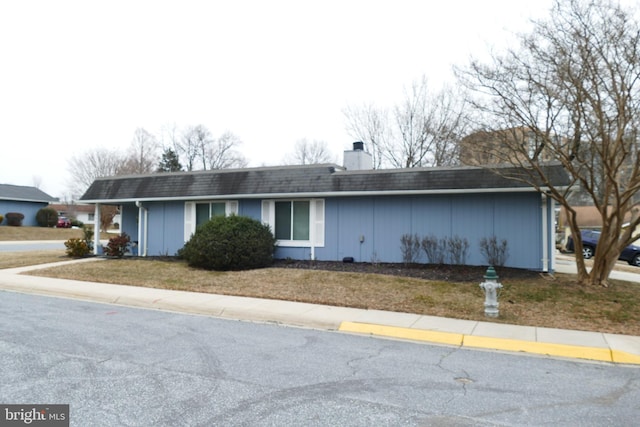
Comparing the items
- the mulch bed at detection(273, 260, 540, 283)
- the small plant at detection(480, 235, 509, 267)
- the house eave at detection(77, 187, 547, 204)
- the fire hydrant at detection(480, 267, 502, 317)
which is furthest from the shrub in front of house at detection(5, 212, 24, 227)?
the fire hydrant at detection(480, 267, 502, 317)

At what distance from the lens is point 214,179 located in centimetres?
1789

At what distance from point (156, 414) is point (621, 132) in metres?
10.3

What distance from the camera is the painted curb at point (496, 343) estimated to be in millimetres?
6844

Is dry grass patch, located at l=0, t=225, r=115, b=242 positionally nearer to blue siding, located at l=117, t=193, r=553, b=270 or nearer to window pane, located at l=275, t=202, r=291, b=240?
window pane, located at l=275, t=202, r=291, b=240

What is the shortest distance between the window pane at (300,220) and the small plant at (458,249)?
498 centimetres

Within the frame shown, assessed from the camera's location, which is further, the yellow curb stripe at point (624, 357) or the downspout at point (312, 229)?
the downspout at point (312, 229)

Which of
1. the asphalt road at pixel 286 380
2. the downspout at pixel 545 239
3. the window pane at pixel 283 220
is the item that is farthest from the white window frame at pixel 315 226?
the asphalt road at pixel 286 380

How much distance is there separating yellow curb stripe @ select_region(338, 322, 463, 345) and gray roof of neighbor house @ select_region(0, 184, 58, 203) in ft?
152

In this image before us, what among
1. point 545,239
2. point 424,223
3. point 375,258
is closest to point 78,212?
point 375,258

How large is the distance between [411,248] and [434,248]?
27.9 inches

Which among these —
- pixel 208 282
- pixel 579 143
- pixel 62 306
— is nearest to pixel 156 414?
A: pixel 62 306

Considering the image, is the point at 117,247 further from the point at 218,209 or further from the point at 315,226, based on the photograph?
the point at 315,226

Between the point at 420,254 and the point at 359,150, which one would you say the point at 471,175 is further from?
the point at 359,150

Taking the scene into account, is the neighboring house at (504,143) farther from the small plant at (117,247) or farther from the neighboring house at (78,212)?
the neighboring house at (78,212)
